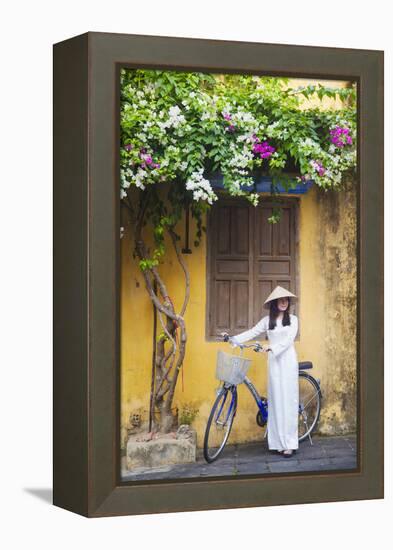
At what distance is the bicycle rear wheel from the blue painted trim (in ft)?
4.46

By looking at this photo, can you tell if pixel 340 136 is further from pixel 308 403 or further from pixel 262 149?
pixel 308 403

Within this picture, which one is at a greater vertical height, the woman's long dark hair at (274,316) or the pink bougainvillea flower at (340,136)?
the pink bougainvillea flower at (340,136)

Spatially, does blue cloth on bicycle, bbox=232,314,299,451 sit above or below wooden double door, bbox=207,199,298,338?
below

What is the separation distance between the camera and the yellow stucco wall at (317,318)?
35.3ft

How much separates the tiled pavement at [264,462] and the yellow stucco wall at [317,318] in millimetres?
97

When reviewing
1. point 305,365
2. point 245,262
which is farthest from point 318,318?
point 245,262

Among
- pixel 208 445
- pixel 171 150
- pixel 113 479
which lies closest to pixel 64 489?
pixel 113 479

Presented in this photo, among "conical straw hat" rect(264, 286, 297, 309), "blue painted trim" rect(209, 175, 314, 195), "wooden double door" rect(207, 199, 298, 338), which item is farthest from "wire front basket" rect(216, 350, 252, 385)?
"blue painted trim" rect(209, 175, 314, 195)

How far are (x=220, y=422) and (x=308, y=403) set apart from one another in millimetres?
755

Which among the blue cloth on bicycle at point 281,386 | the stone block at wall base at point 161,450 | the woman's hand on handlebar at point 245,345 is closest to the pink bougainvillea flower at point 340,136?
the blue cloth on bicycle at point 281,386

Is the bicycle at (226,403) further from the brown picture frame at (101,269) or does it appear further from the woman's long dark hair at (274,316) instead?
the brown picture frame at (101,269)

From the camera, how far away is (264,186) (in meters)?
10.8

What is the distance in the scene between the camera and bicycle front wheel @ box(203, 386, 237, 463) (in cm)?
1073

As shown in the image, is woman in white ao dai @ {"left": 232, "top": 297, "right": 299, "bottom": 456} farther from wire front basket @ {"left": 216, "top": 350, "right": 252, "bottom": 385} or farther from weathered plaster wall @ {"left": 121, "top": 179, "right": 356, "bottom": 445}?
wire front basket @ {"left": 216, "top": 350, "right": 252, "bottom": 385}
